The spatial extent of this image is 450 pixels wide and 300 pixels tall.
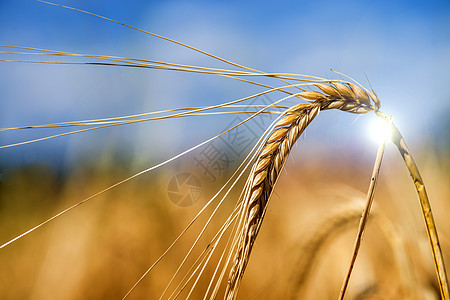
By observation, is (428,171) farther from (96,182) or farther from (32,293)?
(32,293)

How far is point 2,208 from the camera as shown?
113 centimetres

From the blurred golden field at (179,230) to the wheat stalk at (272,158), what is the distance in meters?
0.60

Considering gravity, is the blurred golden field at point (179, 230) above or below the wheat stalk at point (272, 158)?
below

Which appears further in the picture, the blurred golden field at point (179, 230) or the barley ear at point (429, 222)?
the blurred golden field at point (179, 230)

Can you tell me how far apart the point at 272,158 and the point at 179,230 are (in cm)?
95

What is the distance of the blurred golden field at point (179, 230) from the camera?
3.09 ft

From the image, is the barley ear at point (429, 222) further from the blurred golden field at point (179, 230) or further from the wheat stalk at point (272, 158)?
the blurred golden field at point (179, 230)

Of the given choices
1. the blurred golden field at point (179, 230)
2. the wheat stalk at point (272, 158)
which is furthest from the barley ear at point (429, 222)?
the blurred golden field at point (179, 230)

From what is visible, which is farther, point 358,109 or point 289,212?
point 289,212

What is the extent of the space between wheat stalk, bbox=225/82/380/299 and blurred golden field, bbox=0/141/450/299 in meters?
0.60

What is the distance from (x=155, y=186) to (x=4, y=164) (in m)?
0.64

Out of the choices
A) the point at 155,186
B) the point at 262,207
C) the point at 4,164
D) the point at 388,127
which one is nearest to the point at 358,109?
the point at 388,127

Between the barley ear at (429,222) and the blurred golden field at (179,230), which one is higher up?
the barley ear at (429,222)

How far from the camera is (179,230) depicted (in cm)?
119
